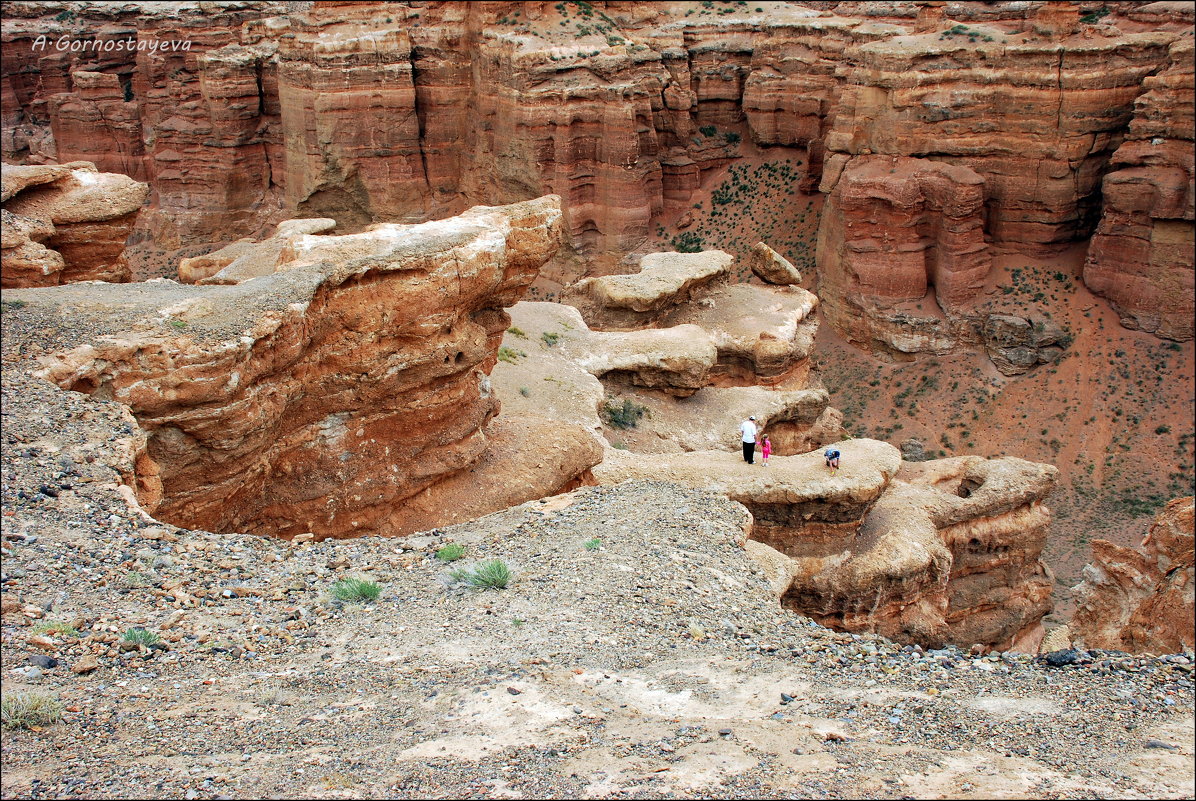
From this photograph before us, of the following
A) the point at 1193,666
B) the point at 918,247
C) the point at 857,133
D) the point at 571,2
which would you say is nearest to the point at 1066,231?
the point at 918,247

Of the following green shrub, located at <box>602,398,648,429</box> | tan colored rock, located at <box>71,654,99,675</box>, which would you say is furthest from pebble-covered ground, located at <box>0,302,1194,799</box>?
green shrub, located at <box>602,398,648,429</box>

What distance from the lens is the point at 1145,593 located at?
1645cm

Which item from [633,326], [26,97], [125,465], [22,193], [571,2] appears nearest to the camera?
[125,465]

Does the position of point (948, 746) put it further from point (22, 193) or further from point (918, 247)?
point (918, 247)

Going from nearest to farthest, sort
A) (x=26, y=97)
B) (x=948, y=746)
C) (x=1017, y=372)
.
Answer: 1. (x=948, y=746)
2. (x=1017, y=372)
3. (x=26, y=97)

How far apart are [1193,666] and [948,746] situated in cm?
328

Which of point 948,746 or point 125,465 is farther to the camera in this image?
point 125,465

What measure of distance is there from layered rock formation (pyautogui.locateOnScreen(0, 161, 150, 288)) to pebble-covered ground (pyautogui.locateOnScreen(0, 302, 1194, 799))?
19.6ft

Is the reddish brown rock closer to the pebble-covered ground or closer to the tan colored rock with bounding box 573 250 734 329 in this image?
the tan colored rock with bounding box 573 250 734 329

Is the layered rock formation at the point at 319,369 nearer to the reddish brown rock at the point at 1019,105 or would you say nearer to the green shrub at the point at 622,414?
the green shrub at the point at 622,414

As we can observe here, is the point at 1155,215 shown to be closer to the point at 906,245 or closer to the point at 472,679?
the point at 906,245

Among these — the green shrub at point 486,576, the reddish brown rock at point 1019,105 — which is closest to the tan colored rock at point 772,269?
the reddish brown rock at point 1019,105

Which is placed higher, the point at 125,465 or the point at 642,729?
the point at 125,465

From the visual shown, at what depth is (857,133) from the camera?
37844 mm
